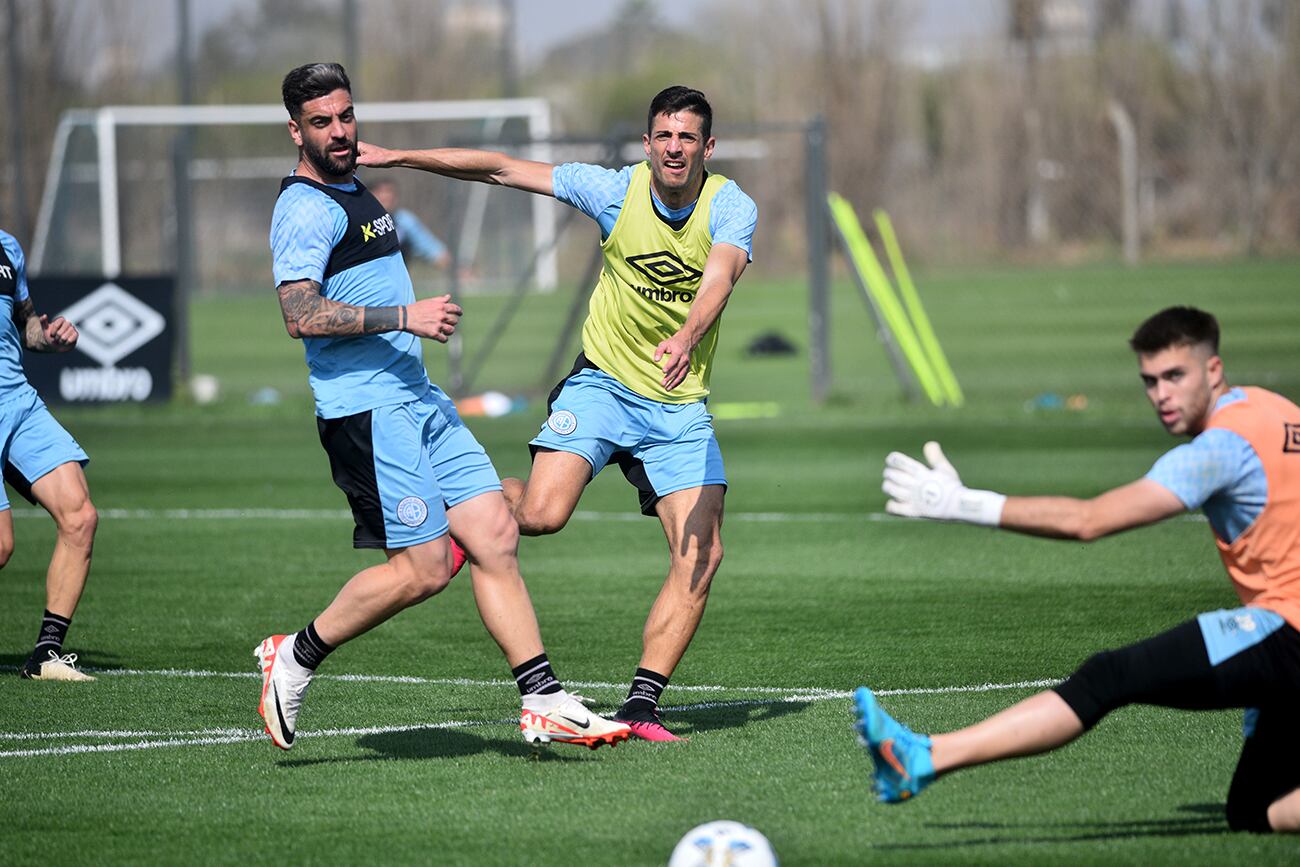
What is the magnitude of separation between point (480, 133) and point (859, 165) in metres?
8.16

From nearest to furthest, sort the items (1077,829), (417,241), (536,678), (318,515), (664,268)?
(1077,829) → (536,678) → (664,268) → (318,515) → (417,241)

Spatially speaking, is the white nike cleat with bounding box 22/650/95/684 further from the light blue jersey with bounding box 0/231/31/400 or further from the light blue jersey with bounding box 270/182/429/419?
the light blue jersey with bounding box 270/182/429/419

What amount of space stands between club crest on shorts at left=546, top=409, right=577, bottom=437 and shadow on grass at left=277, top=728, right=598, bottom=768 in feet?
4.23

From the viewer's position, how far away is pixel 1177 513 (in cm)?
513

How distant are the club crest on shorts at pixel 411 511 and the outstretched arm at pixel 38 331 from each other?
2.74 meters

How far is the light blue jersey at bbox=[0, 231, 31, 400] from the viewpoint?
8492 mm

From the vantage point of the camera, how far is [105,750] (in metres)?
6.98

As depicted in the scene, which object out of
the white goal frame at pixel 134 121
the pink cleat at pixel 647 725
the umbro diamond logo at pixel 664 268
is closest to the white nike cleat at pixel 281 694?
the pink cleat at pixel 647 725

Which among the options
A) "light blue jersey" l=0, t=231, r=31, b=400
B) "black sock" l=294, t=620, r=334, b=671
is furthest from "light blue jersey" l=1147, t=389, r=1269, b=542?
"light blue jersey" l=0, t=231, r=31, b=400

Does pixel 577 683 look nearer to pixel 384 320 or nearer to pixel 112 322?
pixel 384 320

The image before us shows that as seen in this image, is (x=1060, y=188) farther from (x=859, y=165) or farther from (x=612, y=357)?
(x=612, y=357)

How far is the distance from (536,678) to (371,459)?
40.4 inches

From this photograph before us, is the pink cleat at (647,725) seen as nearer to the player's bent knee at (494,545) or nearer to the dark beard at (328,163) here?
the player's bent knee at (494,545)

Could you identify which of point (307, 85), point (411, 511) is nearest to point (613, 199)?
point (307, 85)
